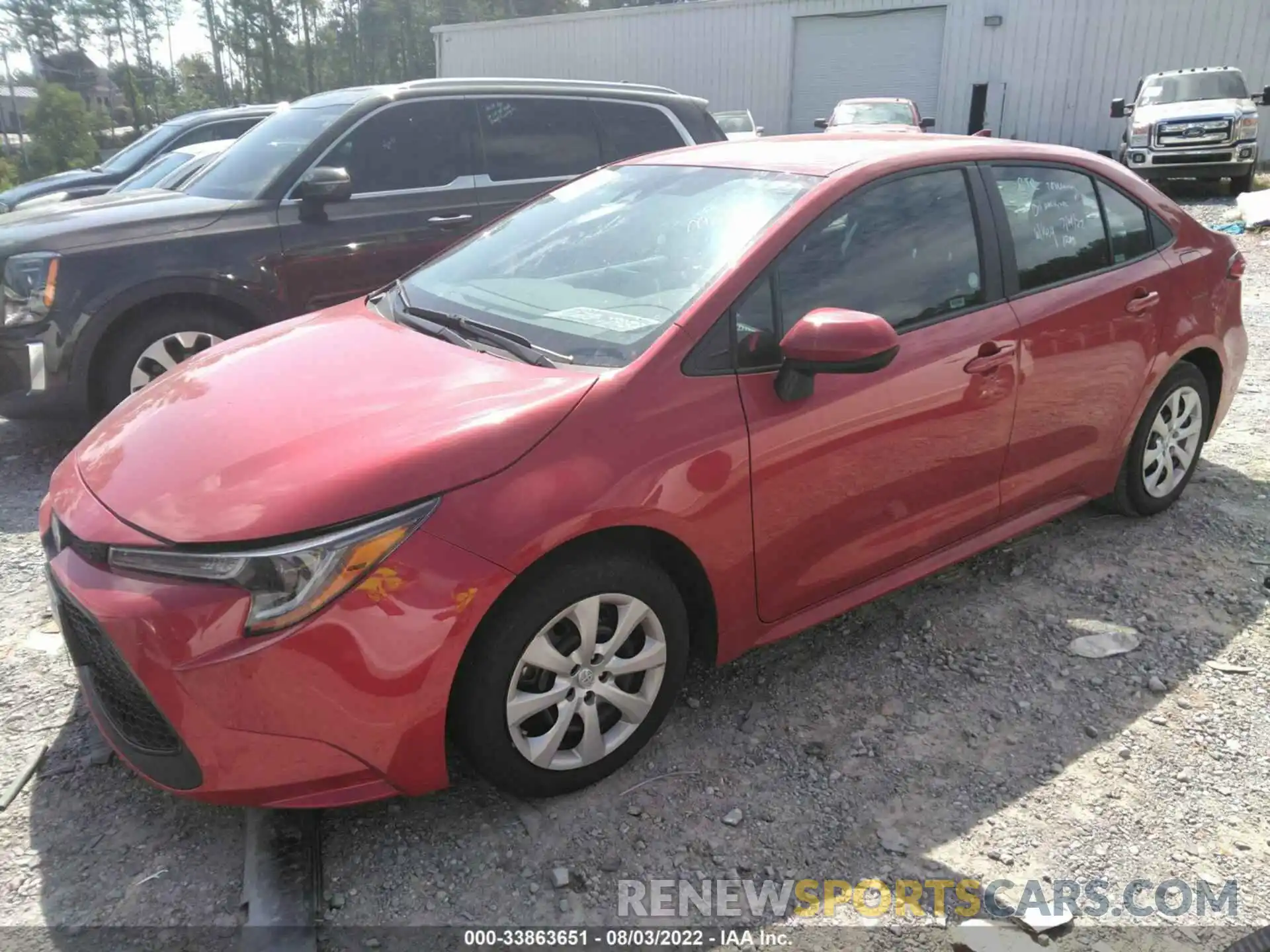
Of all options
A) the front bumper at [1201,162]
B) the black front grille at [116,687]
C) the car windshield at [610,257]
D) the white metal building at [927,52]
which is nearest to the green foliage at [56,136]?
the white metal building at [927,52]

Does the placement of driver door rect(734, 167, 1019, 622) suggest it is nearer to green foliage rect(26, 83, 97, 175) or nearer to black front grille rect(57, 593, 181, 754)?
black front grille rect(57, 593, 181, 754)

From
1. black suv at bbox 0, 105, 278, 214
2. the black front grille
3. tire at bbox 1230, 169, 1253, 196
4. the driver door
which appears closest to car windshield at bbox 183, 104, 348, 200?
the black front grille

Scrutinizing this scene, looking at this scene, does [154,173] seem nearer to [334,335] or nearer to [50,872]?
[334,335]

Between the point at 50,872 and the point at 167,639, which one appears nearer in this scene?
the point at 167,639

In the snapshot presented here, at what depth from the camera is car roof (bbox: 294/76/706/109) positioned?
223 inches

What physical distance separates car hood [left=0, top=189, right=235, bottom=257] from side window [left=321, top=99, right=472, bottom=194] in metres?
0.76

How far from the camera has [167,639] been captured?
6.66 ft

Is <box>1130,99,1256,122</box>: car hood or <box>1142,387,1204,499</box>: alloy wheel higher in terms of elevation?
<box>1130,99,1256,122</box>: car hood

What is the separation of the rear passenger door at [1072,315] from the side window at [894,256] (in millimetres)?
194

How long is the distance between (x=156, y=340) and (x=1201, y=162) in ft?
50.7

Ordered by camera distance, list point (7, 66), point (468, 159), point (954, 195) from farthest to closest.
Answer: point (7, 66), point (468, 159), point (954, 195)

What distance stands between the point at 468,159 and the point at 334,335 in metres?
3.17

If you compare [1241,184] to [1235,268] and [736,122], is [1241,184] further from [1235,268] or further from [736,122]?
[1235,268]

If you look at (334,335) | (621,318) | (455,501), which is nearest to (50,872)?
(455,501)
